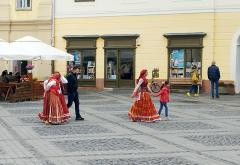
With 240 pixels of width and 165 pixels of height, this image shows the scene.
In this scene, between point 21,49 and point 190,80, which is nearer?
point 21,49

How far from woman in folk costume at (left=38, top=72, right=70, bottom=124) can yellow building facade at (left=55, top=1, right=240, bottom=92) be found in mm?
14073

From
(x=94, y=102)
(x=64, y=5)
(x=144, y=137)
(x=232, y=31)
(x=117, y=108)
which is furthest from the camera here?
(x=64, y=5)

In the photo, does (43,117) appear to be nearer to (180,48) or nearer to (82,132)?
(82,132)

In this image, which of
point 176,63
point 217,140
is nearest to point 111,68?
point 176,63

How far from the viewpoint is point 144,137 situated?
1295 centimetres

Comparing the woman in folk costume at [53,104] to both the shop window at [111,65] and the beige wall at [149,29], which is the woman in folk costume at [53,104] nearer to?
the beige wall at [149,29]

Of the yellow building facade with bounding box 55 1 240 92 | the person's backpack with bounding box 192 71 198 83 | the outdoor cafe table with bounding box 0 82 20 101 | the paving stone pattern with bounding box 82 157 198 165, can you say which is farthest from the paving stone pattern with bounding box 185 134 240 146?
the yellow building facade with bounding box 55 1 240 92

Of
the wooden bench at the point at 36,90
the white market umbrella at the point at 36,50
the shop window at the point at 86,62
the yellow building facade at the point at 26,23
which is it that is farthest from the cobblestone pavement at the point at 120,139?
the yellow building facade at the point at 26,23

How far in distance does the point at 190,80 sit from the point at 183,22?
9.77 ft

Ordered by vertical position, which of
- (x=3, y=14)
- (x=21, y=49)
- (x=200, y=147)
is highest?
(x=3, y=14)

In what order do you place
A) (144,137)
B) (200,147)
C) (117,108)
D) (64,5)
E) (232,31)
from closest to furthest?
(200,147)
(144,137)
(117,108)
(232,31)
(64,5)

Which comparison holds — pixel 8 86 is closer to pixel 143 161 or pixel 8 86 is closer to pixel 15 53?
pixel 15 53

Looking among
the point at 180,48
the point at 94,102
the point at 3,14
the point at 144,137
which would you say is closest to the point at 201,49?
the point at 180,48

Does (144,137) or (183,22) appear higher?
(183,22)
